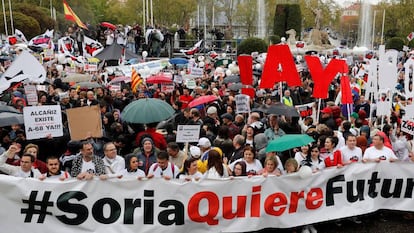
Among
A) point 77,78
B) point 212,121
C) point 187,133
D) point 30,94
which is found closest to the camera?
point 187,133

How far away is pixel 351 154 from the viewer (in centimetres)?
745

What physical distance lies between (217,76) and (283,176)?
1307cm

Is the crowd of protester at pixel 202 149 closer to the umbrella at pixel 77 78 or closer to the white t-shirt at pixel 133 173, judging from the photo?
the white t-shirt at pixel 133 173

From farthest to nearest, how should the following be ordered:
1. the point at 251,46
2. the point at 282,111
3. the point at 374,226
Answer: the point at 251,46 → the point at 282,111 → the point at 374,226

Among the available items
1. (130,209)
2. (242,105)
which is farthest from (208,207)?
(242,105)

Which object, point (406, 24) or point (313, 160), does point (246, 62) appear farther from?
point (406, 24)

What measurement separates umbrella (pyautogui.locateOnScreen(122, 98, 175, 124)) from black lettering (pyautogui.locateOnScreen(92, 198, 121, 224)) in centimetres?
269

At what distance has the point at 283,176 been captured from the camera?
6520mm

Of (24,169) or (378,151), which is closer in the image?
(24,169)

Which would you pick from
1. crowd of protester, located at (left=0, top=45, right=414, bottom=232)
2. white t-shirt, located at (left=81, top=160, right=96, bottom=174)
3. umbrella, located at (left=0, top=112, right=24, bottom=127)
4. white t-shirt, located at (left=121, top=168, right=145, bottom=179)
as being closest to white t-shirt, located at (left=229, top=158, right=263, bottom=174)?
crowd of protester, located at (left=0, top=45, right=414, bottom=232)

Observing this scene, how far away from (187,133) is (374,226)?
2872 mm

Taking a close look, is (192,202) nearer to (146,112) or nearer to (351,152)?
(351,152)

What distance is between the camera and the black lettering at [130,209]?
6.23m

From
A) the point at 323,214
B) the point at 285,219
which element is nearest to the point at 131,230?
the point at 285,219
